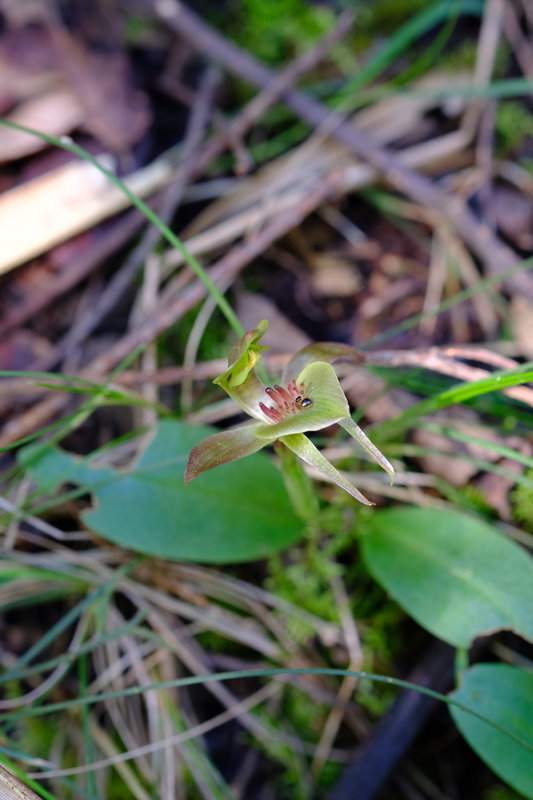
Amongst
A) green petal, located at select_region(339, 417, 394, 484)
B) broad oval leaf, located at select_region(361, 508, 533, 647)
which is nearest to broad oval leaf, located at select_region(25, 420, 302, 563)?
broad oval leaf, located at select_region(361, 508, 533, 647)

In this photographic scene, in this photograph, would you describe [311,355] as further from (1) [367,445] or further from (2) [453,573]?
(2) [453,573]

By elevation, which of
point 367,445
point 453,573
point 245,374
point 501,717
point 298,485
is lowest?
point 501,717

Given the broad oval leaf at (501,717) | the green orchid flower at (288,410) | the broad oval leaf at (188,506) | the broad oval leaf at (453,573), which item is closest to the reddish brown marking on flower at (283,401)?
the green orchid flower at (288,410)

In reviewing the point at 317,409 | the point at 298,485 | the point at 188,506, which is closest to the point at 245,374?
the point at 317,409

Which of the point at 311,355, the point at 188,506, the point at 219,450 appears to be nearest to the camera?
the point at 219,450

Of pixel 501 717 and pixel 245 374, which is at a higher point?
pixel 245 374

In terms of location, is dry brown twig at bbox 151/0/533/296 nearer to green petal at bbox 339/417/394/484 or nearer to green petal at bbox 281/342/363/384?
green petal at bbox 281/342/363/384

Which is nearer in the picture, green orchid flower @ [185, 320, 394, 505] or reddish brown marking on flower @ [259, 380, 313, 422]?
green orchid flower @ [185, 320, 394, 505]

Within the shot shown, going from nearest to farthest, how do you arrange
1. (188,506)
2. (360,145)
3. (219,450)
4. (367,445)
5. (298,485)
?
(367,445) → (219,450) → (298,485) → (188,506) → (360,145)
